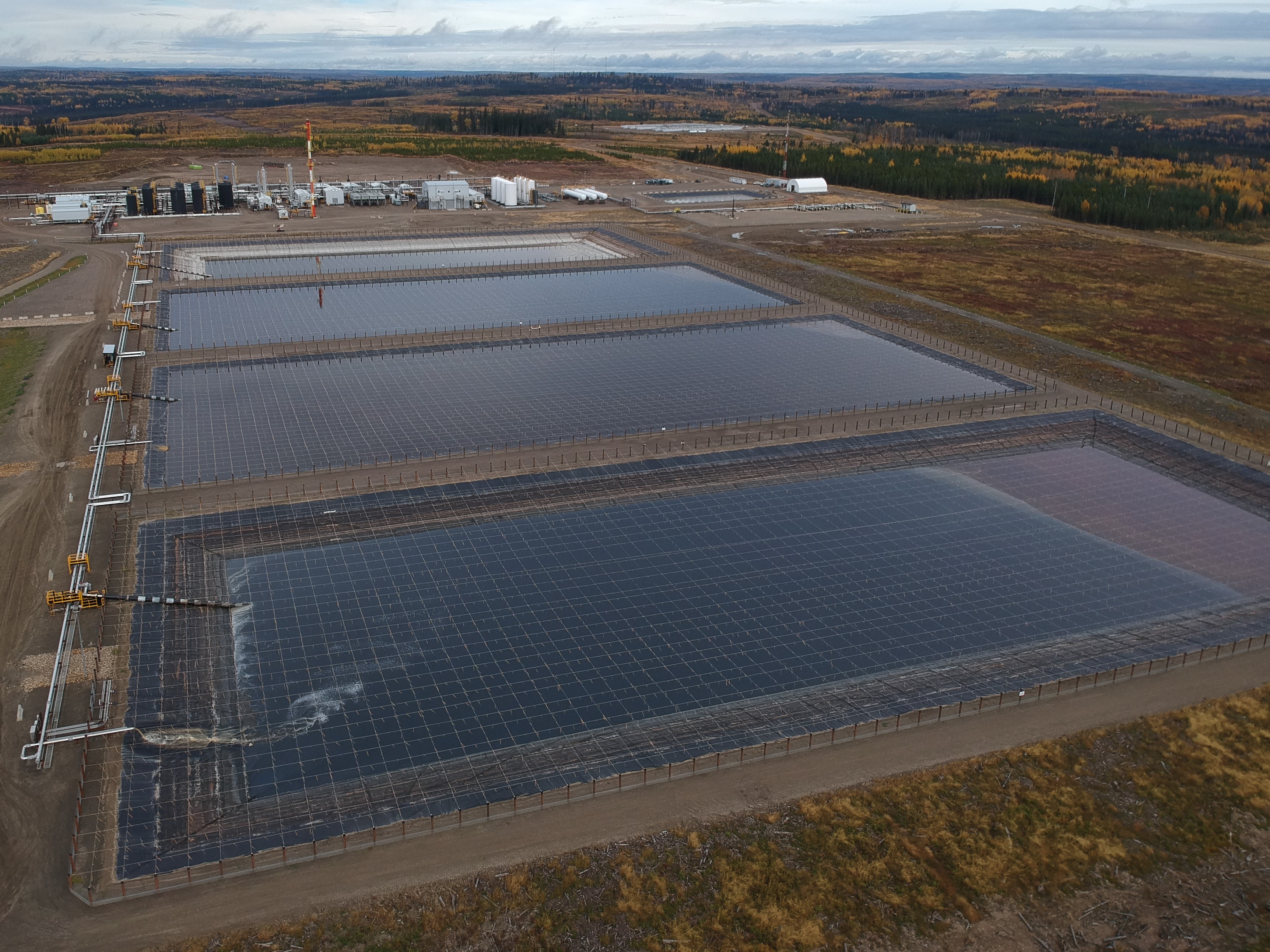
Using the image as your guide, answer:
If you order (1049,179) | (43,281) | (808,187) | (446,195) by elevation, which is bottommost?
(43,281)

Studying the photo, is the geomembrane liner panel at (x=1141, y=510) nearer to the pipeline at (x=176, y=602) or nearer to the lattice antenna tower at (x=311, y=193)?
the pipeline at (x=176, y=602)

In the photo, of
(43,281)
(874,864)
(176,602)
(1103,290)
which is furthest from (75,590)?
(1103,290)

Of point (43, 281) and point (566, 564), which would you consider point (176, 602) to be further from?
point (43, 281)

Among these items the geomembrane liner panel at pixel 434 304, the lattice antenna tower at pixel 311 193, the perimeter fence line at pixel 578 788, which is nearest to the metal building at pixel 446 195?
the lattice antenna tower at pixel 311 193

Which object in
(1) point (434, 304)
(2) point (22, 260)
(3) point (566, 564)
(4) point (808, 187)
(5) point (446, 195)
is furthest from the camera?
(4) point (808, 187)

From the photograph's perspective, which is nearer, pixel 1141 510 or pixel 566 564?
pixel 566 564

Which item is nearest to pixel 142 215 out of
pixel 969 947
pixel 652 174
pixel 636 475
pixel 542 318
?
pixel 542 318

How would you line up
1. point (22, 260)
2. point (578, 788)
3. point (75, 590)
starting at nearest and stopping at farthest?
point (578, 788), point (75, 590), point (22, 260)

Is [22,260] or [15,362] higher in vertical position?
[22,260]
